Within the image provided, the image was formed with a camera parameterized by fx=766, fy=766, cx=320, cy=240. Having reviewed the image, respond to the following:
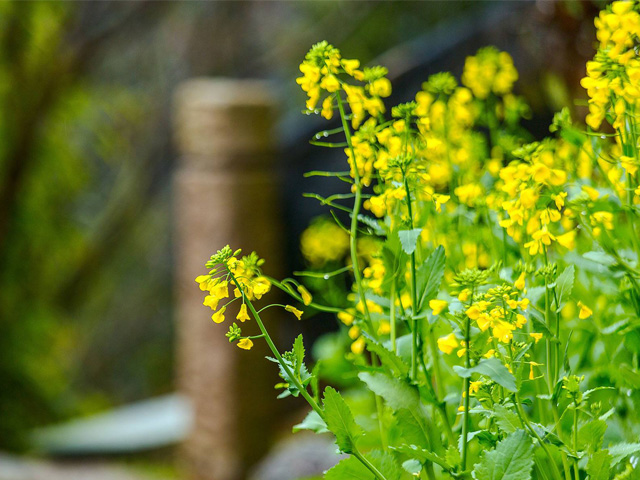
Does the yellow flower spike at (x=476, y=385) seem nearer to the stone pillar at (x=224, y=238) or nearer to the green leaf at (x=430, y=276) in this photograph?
the green leaf at (x=430, y=276)

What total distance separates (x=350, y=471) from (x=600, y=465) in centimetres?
18

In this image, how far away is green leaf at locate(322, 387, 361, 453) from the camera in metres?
0.55

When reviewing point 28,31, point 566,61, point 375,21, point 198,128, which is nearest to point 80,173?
A: point 28,31

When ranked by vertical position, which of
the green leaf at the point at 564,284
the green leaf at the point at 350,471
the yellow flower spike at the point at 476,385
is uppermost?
the green leaf at the point at 564,284

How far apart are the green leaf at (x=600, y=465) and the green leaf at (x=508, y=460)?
50mm

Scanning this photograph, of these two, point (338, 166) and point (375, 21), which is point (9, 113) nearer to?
point (338, 166)

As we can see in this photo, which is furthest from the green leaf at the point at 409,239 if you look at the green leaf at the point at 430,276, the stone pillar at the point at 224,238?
the stone pillar at the point at 224,238

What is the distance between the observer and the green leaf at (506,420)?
55cm

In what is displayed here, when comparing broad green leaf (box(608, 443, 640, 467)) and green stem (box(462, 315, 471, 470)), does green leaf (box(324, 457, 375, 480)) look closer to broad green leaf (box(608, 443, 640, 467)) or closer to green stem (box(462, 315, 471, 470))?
green stem (box(462, 315, 471, 470))

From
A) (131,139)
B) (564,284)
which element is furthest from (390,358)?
(131,139)

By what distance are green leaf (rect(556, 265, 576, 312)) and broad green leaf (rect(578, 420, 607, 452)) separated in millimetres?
→ 92

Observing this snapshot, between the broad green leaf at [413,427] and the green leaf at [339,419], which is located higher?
the green leaf at [339,419]

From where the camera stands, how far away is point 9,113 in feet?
11.8

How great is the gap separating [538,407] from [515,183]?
0.74ft
